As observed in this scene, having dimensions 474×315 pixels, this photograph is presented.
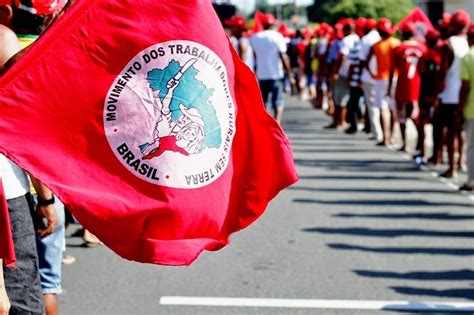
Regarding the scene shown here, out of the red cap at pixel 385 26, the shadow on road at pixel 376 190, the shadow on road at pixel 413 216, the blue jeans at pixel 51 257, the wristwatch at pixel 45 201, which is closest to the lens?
the wristwatch at pixel 45 201

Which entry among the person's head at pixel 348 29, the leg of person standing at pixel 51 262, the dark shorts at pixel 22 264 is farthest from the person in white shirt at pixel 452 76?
the dark shorts at pixel 22 264

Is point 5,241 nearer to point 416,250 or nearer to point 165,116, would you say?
point 165,116

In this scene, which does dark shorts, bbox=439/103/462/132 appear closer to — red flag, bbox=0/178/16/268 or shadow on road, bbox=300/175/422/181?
shadow on road, bbox=300/175/422/181

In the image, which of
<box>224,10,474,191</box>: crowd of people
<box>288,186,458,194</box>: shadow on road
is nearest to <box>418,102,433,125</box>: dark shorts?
<box>224,10,474,191</box>: crowd of people

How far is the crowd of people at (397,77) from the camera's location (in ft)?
39.8

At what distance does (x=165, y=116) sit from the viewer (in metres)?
4.14

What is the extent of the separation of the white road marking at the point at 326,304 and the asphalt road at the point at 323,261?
2.7 inches

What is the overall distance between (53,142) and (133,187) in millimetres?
340

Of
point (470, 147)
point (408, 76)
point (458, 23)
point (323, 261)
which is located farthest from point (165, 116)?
point (408, 76)

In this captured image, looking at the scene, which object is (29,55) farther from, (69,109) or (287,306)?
(287,306)

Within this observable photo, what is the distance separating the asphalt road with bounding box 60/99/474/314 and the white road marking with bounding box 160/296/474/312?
0.07 metres

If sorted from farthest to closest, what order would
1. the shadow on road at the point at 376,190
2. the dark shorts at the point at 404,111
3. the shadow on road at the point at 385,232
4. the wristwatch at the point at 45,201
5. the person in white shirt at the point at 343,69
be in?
1. the person in white shirt at the point at 343,69
2. the dark shorts at the point at 404,111
3. the shadow on road at the point at 376,190
4. the shadow on road at the point at 385,232
5. the wristwatch at the point at 45,201

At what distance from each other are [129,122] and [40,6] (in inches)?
45.2

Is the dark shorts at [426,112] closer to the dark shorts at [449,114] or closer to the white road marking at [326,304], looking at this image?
the dark shorts at [449,114]
